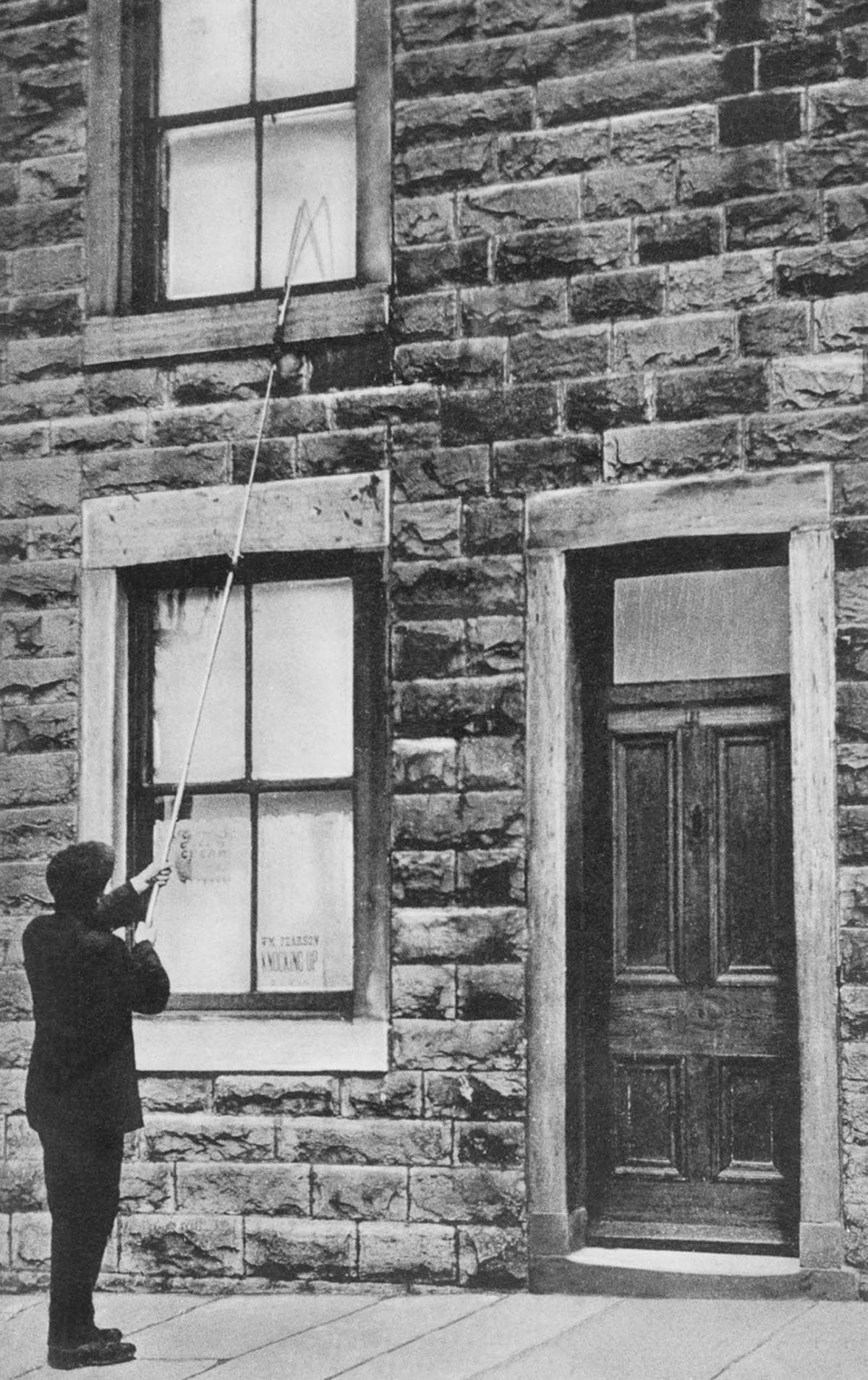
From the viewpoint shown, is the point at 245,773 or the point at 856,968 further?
the point at 245,773

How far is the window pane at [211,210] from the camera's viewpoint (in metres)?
7.39

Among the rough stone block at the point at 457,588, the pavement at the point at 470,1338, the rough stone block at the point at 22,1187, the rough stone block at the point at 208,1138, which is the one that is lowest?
the pavement at the point at 470,1338

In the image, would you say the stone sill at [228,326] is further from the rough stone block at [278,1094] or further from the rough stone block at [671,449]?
the rough stone block at [278,1094]

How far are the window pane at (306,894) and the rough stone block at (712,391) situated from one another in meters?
1.91

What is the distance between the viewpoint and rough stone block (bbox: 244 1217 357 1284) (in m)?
6.66

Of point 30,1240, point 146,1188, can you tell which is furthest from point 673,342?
point 30,1240

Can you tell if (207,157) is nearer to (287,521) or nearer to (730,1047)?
(287,521)

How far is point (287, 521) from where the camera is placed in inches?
277

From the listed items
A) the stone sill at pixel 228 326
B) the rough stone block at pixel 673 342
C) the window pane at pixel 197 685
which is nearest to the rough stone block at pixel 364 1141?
the window pane at pixel 197 685

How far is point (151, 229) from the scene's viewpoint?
7.52 metres

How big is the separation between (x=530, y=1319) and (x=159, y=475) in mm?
3473

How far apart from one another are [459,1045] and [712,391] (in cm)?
252

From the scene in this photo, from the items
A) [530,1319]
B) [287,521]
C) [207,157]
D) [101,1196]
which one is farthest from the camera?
[207,157]

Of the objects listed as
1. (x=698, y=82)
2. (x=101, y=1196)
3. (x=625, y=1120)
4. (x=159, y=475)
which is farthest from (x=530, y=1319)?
(x=698, y=82)
